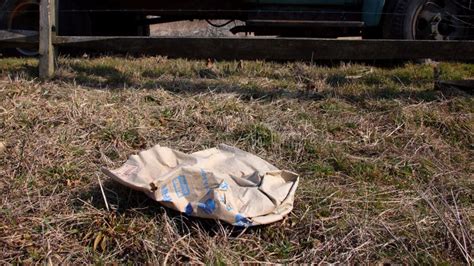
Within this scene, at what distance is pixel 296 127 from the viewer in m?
4.09

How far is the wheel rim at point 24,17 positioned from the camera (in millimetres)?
6615

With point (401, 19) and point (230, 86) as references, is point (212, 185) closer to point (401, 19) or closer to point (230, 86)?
point (230, 86)

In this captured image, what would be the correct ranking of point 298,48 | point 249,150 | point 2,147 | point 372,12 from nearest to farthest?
A: point 2,147
point 249,150
point 298,48
point 372,12

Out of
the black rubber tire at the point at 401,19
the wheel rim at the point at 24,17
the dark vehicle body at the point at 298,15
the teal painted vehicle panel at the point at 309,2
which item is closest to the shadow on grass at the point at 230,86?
the black rubber tire at the point at 401,19

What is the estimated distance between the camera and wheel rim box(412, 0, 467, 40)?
6328mm

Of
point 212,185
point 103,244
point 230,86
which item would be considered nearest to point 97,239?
point 103,244

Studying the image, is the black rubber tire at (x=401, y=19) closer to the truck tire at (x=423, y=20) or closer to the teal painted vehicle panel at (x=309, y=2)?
the truck tire at (x=423, y=20)

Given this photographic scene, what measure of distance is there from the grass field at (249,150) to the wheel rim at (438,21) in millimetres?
682

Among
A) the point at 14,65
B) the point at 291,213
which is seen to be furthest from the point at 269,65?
the point at 291,213

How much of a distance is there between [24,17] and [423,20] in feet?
15.6

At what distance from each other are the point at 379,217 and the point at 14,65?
421 centimetres

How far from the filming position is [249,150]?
3736mm

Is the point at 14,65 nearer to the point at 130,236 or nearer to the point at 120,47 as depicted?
the point at 120,47

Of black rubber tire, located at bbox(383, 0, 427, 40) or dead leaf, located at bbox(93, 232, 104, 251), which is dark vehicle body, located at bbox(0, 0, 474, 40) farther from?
dead leaf, located at bbox(93, 232, 104, 251)
